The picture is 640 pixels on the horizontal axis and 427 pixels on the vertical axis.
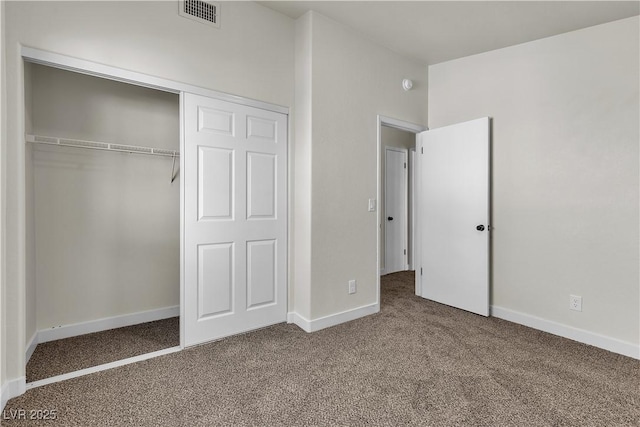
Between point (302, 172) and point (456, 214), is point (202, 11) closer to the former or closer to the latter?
point (302, 172)

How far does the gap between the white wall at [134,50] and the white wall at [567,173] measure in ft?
7.10

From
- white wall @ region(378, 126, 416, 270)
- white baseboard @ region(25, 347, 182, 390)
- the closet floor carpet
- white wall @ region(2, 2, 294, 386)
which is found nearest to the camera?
white wall @ region(2, 2, 294, 386)

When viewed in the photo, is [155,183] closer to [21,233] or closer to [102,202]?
[102,202]

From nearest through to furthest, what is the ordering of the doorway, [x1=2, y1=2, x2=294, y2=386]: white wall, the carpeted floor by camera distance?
the carpeted floor
[x1=2, y1=2, x2=294, y2=386]: white wall
the doorway

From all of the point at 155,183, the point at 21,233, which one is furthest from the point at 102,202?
the point at 21,233

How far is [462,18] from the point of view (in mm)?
2684

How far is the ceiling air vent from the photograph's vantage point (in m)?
2.31

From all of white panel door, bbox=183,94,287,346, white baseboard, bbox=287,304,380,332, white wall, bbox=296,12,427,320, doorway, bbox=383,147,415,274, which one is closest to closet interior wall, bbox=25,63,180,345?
white panel door, bbox=183,94,287,346

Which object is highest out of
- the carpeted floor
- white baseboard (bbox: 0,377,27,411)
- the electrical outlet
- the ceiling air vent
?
the ceiling air vent

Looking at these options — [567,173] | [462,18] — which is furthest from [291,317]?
[462,18]

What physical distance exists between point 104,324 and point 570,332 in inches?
159

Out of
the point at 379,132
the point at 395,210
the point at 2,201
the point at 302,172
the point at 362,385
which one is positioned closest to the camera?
the point at 2,201

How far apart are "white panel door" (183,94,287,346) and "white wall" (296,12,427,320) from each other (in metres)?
0.33

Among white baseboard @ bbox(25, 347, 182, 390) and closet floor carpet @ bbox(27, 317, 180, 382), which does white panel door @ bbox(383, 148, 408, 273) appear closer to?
closet floor carpet @ bbox(27, 317, 180, 382)
